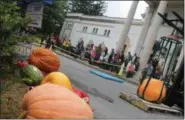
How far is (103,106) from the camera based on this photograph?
10898 millimetres

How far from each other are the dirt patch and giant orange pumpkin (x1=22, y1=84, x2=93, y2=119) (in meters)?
0.42

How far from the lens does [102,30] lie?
175 ft

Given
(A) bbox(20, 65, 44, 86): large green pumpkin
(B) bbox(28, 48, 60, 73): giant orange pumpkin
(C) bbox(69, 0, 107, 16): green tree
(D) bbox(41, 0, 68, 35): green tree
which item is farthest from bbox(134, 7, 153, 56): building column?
(C) bbox(69, 0, 107, 16): green tree

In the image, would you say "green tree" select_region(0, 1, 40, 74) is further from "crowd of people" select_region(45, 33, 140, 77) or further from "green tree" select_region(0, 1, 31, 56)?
"crowd of people" select_region(45, 33, 140, 77)

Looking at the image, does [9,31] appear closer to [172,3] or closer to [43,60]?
[43,60]

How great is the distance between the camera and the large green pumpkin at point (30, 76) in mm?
9422

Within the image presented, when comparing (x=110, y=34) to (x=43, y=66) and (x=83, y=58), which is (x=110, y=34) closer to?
(x=83, y=58)

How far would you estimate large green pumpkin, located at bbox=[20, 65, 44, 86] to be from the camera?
9422 mm

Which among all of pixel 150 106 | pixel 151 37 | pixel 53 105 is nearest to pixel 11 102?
pixel 53 105

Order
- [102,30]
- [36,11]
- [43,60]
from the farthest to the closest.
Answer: [102,30], [36,11], [43,60]

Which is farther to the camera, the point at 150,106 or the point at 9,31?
the point at 150,106

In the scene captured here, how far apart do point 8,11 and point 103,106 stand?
505 centimetres

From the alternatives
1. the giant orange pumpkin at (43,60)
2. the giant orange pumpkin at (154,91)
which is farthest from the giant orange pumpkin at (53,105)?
the giant orange pumpkin at (154,91)

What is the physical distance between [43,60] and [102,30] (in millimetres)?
42209
